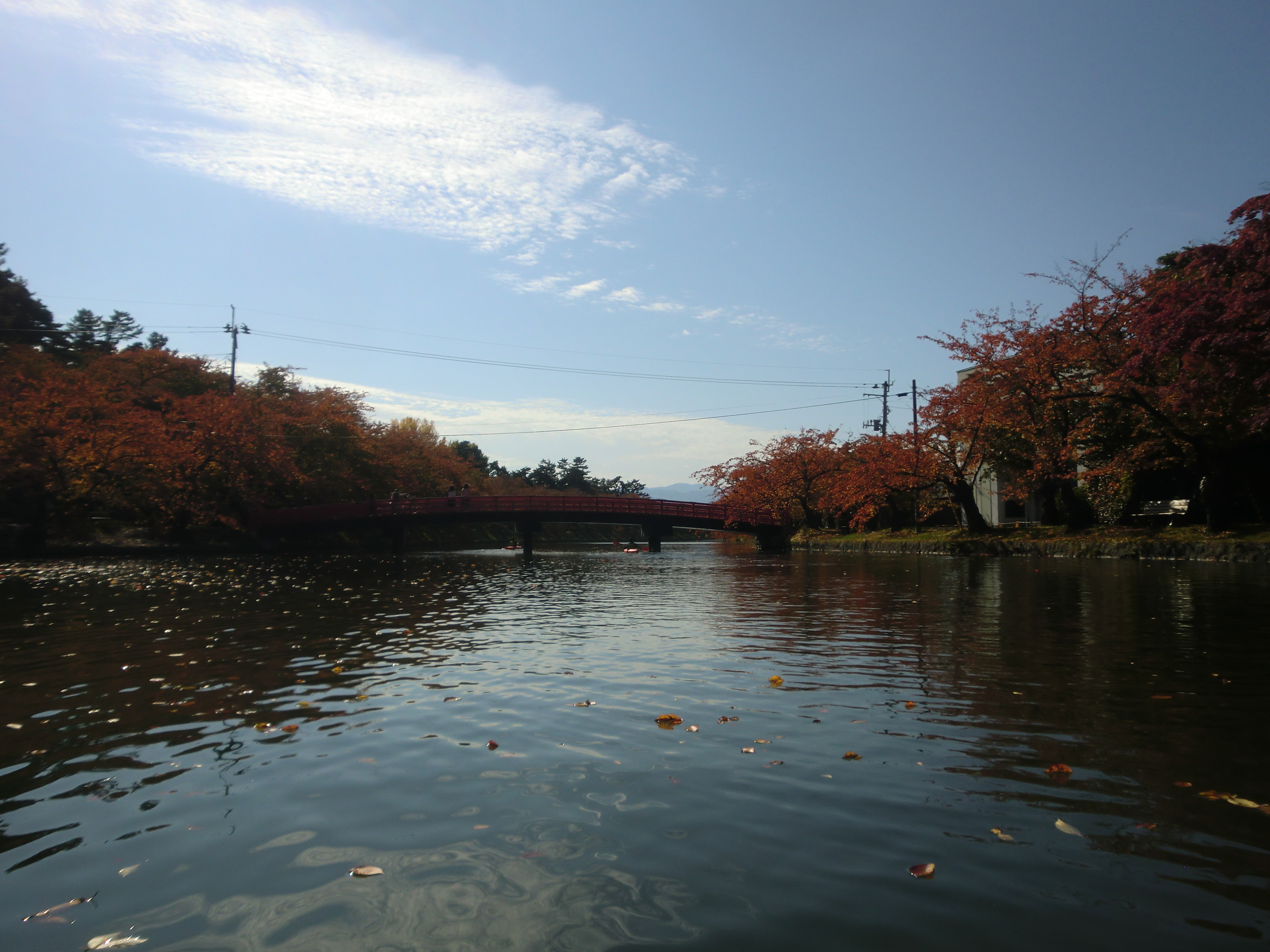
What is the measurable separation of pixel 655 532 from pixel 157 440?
91.3 feet

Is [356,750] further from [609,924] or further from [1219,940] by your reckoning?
[1219,940]

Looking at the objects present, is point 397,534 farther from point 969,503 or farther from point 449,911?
point 449,911

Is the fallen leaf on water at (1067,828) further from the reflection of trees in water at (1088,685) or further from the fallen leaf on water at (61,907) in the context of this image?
the fallen leaf on water at (61,907)

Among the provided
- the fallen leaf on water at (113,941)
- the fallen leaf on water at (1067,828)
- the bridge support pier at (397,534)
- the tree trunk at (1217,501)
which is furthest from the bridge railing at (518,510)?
the fallen leaf on water at (113,941)

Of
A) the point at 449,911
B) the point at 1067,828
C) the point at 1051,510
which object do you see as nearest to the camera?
the point at 449,911

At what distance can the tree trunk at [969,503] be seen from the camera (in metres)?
36.7

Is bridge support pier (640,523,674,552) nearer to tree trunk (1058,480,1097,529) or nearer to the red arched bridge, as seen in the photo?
the red arched bridge

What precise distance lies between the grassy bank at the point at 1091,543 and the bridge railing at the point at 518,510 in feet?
25.2

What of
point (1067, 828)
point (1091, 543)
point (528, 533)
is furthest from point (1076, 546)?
point (1067, 828)

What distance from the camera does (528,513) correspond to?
148 feet

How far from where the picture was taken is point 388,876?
141 inches

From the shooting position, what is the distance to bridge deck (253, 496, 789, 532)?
1721 inches

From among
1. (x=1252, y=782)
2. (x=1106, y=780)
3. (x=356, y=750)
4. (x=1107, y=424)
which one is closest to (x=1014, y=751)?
(x=1106, y=780)

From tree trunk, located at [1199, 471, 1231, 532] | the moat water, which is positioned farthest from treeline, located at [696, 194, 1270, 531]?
the moat water
